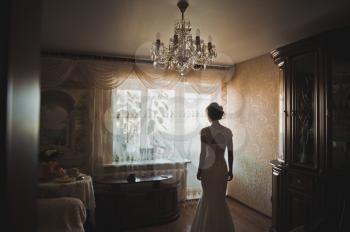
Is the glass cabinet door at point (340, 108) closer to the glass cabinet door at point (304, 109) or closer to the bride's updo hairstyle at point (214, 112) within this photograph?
the glass cabinet door at point (304, 109)

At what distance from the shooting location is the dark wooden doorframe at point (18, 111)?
1.05ft

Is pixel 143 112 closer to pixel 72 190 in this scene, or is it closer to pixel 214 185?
pixel 72 190

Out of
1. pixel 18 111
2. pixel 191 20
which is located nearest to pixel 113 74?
pixel 191 20

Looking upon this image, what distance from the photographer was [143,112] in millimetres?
3938

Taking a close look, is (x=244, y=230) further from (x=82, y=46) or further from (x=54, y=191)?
(x=82, y=46)

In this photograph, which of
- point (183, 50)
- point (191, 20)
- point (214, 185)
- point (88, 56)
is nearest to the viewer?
point (183, 50)

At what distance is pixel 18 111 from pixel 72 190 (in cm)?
276

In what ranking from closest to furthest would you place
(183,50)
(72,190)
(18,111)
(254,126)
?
(18,111) → (183,50) → (72,190) → (254,126)

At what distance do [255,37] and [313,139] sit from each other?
4.46 ft

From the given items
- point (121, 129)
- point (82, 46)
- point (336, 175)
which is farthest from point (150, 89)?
point (336, 175)

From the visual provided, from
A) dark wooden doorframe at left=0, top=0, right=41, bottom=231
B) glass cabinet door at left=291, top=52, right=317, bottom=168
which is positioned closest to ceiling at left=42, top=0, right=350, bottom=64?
glass cabinet door at left=291, top=52, right=317, bottom=168

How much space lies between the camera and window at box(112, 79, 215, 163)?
3828mm

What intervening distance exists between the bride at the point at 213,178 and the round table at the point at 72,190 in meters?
1.28

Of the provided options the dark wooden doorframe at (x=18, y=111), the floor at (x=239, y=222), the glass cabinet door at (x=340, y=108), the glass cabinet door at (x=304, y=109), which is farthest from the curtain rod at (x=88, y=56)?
the dark wooden doorframe at (x=18, y=111)
